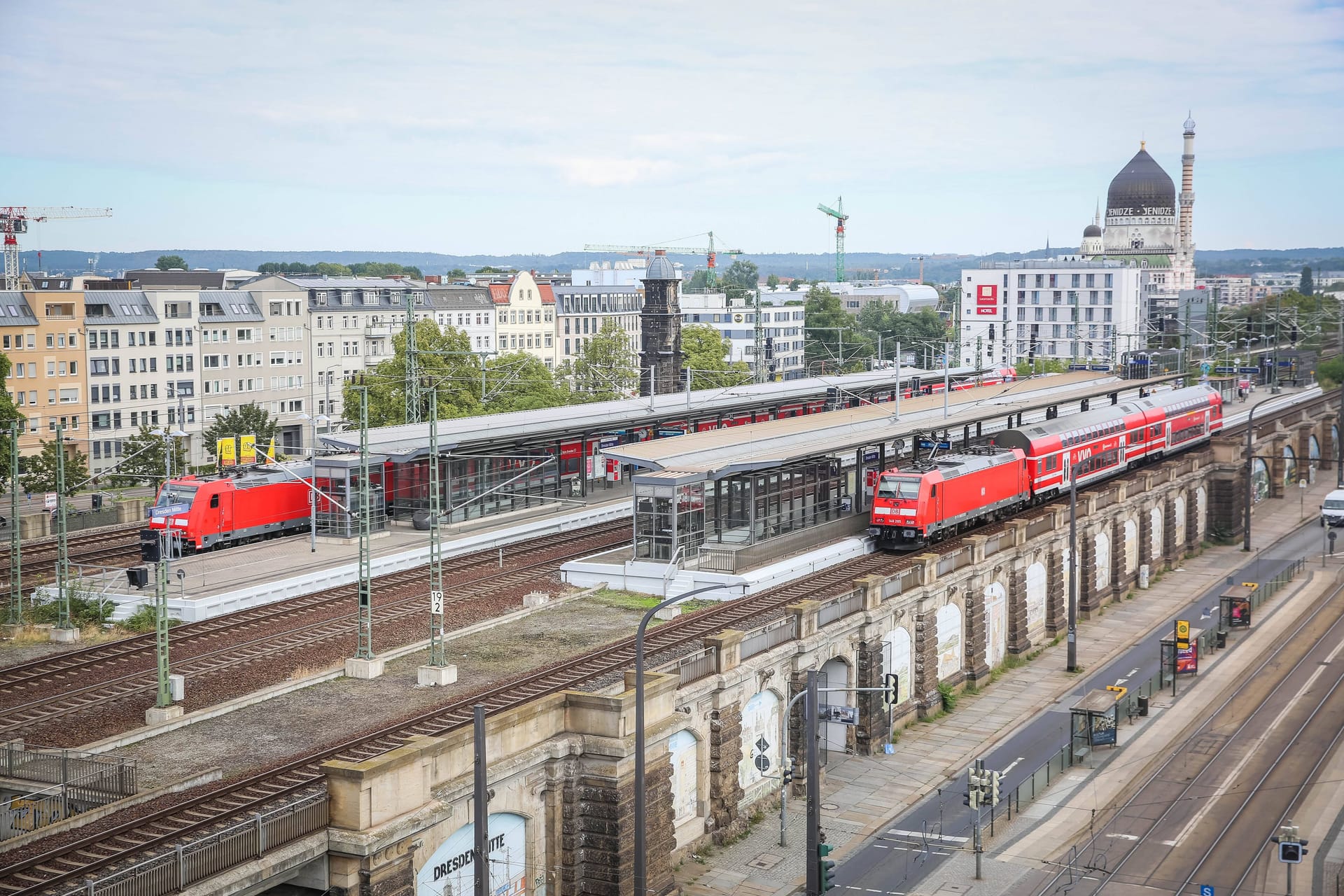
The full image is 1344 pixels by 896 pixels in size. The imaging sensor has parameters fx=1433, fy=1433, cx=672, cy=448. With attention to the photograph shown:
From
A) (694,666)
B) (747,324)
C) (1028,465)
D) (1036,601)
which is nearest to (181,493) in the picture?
(694,666)

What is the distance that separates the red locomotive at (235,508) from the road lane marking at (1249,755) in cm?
3493

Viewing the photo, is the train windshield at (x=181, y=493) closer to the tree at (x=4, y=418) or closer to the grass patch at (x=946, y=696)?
the tree at (x=4, y=418)

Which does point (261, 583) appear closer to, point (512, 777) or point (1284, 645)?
point (512, 777)

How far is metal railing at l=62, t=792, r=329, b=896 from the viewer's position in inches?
862

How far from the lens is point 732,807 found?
121 feet

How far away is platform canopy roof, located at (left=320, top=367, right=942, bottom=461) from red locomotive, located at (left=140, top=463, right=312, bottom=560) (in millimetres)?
2746

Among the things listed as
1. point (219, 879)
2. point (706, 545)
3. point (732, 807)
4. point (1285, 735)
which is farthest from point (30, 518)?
point (1285, 735)

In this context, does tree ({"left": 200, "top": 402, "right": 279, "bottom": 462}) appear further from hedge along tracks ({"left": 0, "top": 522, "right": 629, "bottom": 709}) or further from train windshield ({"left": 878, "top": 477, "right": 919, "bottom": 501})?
train windshield ({"left": 878, "top": 477, "right": 919, "bottom": 501})

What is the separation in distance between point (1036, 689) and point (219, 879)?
36.5m

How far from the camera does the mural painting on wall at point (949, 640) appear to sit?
49281 millimetres

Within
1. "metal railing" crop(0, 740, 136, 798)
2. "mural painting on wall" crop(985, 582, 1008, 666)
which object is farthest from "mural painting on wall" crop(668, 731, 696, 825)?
"mural painting on wall" crop(985, 582, 1008, 666)

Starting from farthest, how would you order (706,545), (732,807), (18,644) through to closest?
(706,545), (18,644), (732,807)

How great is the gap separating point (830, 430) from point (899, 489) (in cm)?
862

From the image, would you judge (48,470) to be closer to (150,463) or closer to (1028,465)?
(150,463)
